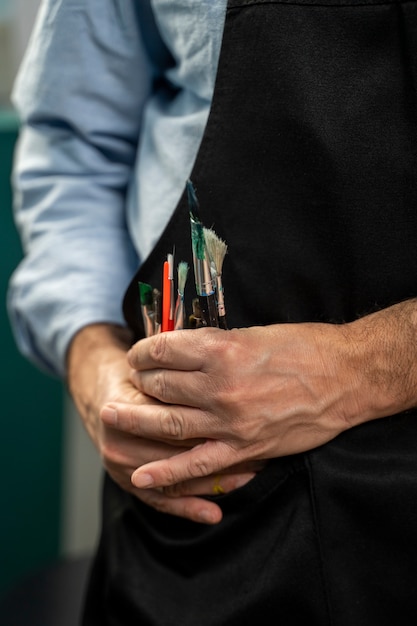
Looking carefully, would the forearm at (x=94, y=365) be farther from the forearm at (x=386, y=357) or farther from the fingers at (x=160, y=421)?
the forearm at (x=386, y=357)

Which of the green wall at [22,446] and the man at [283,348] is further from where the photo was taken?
the green wall at [22,446]

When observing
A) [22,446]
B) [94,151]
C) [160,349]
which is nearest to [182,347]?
[160,349]

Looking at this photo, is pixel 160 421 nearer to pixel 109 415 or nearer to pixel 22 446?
pixel 109 415

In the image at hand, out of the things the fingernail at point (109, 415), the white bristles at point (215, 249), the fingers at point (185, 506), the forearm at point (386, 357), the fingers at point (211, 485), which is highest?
the white bristles at point (215, 249)

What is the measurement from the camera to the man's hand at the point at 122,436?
2.21ft

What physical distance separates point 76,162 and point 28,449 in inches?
37.7

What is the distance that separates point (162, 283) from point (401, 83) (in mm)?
244

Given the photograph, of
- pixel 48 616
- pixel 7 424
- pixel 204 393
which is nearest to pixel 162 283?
pixel 204 393

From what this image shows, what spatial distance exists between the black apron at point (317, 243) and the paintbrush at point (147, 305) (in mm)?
20

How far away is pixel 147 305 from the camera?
0.67 m

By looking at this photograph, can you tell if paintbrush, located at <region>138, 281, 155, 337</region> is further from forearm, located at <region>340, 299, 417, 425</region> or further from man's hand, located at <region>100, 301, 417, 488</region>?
forearm, located at <region>340, 299, 417, 425</region>

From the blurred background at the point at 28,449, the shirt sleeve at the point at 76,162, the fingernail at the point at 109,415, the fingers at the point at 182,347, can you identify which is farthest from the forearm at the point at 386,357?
the blurred background at the point at 28,449

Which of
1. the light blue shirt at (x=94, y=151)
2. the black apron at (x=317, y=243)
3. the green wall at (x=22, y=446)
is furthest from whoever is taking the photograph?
the green wall at (x=22, y=446)

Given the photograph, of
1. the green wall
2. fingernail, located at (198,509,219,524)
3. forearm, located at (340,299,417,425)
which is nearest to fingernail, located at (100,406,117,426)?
fingernail, located at (198,509,219,524)
